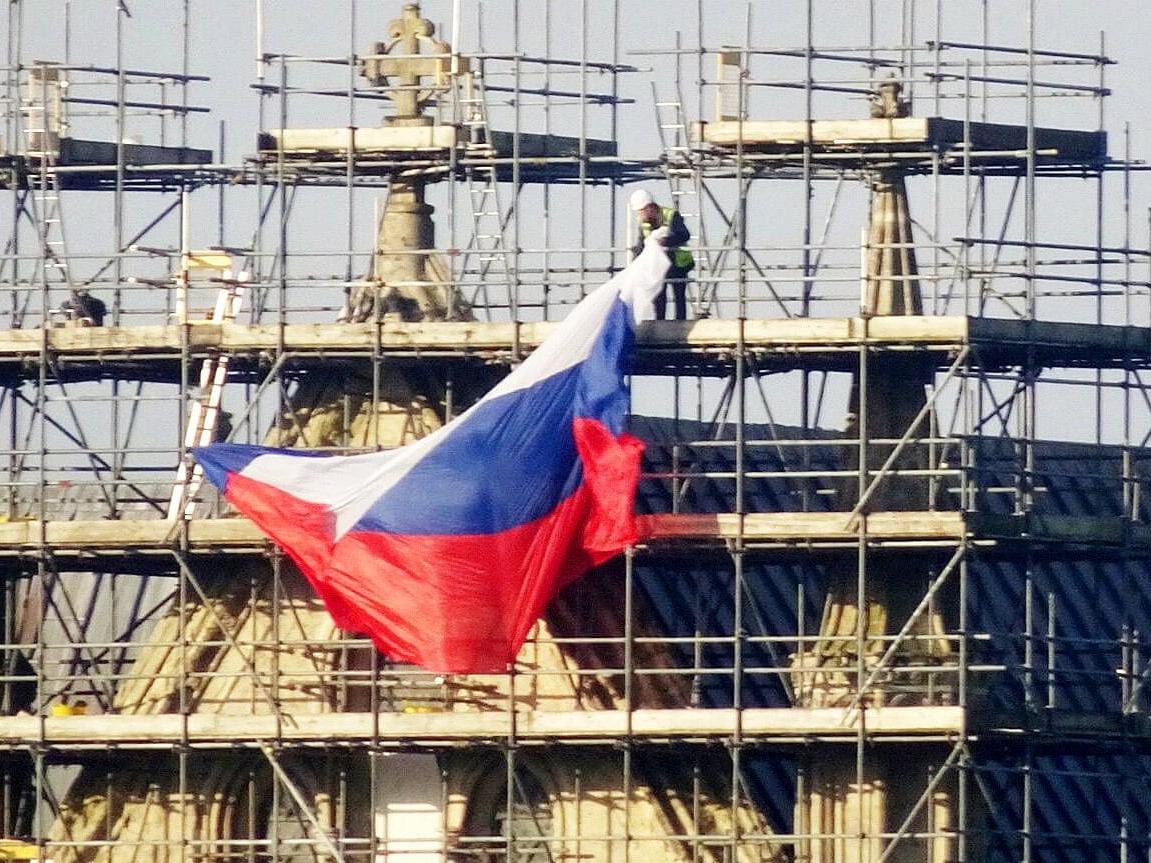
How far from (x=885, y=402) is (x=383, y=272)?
347 inches

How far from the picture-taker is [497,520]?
7500 centimetres

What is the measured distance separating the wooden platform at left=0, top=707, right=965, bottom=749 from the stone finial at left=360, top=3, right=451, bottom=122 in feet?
34.5

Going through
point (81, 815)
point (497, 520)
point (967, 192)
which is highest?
point (967, 192)

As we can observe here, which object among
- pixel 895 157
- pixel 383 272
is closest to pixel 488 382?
pixel 383 272

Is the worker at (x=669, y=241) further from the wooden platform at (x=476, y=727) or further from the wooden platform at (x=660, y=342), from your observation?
the wooden platform at (x=476, y=727)

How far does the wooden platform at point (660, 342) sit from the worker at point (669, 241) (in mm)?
880

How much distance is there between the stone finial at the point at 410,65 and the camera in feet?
258

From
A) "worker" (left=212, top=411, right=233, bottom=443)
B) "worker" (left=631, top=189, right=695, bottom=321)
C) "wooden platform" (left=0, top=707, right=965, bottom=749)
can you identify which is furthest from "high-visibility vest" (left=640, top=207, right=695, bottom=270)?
"worker" (left=212, top=411, right=233, bottom=443)

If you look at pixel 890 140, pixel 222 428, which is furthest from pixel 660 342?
pixel 222 428

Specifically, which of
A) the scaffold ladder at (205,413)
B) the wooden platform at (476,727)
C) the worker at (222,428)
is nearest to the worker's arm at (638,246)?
the scaffold ladder at (205,413)

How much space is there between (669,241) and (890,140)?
3946 mm

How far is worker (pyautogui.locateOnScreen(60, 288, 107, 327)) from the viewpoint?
78.9 meters

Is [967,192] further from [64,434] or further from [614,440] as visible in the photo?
[64,434]

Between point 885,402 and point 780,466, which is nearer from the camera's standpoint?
point 885,402
